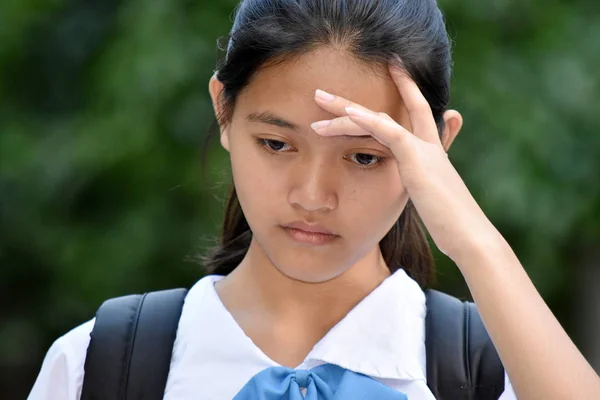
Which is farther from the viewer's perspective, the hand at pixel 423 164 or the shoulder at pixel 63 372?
the shoulder at pixel 63 372

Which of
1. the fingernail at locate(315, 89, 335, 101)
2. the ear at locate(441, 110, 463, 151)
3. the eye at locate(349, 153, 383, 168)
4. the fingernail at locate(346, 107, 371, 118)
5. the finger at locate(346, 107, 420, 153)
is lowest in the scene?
the eye at locate(349, 153, 383, 168)

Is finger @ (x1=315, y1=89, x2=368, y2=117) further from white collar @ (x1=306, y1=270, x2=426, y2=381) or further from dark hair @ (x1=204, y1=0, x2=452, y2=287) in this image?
white collar @ (x1=306, y1=270, x2=426, y2=381)

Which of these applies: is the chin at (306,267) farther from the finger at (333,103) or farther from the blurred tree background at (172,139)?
the blurred tree background at (172,139)

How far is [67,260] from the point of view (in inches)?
187

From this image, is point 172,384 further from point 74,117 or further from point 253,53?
point 74,117

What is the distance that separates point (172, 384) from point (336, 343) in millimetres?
341

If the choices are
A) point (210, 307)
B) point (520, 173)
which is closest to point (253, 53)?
point (210, 307)

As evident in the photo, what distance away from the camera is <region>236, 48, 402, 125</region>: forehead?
2080 mm

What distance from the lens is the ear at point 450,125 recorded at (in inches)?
91.7

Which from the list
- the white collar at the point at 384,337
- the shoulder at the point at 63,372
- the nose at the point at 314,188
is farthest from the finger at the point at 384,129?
the shoulder at the point at 63,372

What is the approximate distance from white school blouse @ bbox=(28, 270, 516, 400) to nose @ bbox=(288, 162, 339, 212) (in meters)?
0.31

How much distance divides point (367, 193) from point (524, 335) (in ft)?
1.34

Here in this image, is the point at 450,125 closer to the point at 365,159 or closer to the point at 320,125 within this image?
the point at 365,159

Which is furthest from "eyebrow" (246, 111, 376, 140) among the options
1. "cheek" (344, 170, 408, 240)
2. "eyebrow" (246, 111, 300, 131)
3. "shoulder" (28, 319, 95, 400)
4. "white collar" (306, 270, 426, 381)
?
"shoulder" (28, 319, 95, 400)
